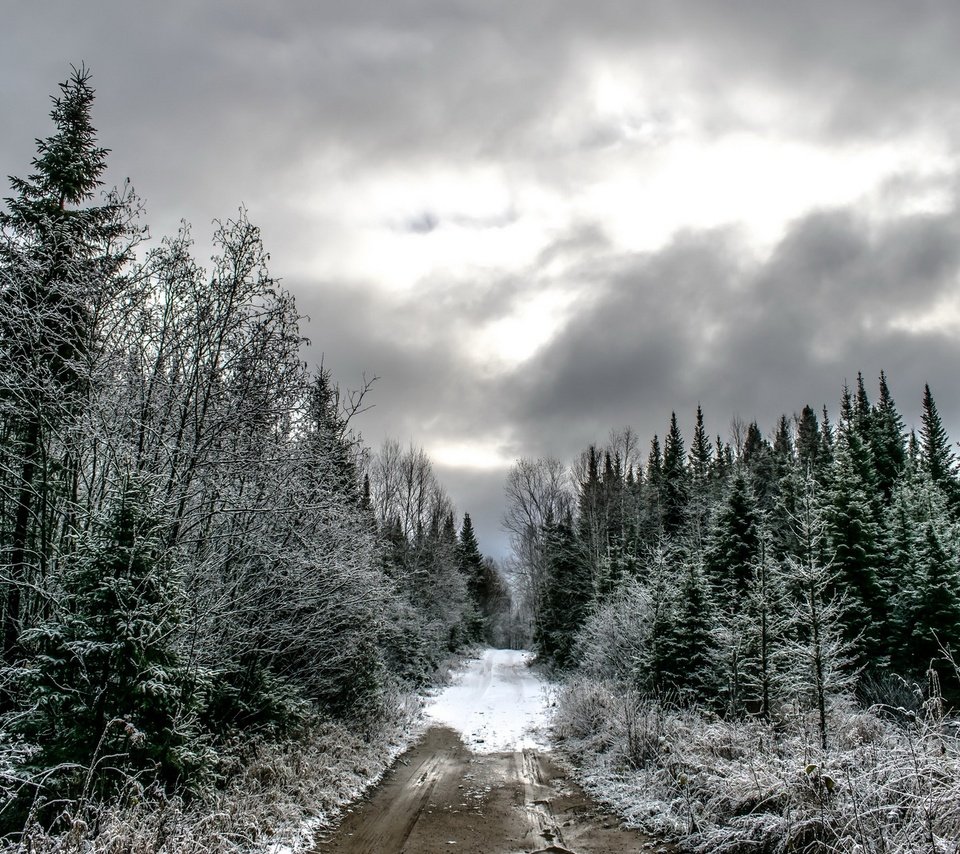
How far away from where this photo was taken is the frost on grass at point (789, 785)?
4902 millimetres

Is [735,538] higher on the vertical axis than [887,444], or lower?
lower

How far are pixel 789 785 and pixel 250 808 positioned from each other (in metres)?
6.27

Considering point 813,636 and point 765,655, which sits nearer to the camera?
point 813,636

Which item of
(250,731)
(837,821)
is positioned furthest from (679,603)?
(250,731)

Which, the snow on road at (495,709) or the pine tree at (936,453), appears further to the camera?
the pine tree at (936,453)

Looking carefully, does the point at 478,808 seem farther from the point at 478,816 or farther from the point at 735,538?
the point at 735,538

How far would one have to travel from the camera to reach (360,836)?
7.31m

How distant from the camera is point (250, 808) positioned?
6879mm

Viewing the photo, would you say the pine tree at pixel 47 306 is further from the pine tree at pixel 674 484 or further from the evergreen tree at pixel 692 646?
the pine tree at pixel 674 484

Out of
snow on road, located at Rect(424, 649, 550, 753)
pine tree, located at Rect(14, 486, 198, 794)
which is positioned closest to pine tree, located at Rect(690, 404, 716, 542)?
snow on road, located at Rect(424, 649, 550, 753)

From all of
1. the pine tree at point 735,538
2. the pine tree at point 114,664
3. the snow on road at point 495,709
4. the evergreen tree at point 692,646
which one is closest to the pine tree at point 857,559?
the pine tree at point 735,538

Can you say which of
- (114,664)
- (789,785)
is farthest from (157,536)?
(789,785)

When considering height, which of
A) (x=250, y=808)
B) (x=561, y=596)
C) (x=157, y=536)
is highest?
(x=157, y=536)

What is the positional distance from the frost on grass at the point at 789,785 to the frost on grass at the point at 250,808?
167 inches
